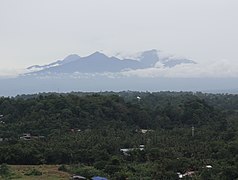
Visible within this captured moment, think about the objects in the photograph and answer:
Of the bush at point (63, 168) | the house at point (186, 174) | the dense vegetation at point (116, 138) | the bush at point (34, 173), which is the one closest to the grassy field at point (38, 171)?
the bush at point (34, 173)

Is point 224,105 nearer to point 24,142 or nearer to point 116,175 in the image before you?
point 24,142

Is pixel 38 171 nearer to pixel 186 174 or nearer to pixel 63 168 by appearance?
→ pixel 63 168

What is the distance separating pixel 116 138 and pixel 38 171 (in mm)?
10122

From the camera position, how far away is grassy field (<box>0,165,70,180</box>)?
80.1 ft

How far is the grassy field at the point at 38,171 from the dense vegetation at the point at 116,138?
3.44 ft

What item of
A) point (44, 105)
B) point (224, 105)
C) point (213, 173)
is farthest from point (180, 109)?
point (213, 173)

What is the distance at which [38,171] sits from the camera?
1012 inches

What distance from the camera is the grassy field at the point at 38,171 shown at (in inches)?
961

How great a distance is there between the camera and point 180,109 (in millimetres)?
48438

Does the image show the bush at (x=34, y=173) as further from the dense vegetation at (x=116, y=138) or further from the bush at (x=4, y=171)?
the dense vegetation at (x=116, y=138)

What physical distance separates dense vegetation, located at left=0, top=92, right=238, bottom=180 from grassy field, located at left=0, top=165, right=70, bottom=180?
105 cm

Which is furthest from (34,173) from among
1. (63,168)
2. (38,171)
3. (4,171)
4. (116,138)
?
(116,138)

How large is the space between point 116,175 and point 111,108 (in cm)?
2266

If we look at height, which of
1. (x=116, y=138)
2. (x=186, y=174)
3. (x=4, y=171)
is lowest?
(x=4, y=171)
